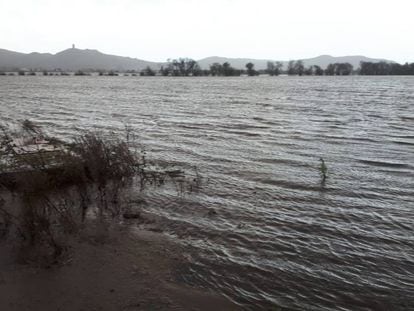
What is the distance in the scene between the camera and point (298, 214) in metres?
9.77

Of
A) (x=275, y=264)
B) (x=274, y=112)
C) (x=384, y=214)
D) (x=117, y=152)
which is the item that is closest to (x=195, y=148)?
(x=117, y=152)

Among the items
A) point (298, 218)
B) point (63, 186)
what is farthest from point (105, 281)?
point (298, 218)

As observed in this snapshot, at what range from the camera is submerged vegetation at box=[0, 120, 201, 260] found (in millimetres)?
7785

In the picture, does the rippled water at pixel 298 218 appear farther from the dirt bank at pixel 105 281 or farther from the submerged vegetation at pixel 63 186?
the submerged vegetation at pixel 63 186

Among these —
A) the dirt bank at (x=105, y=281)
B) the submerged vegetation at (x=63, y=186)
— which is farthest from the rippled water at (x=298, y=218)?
the submerged vegetation at (x=63, y=186)

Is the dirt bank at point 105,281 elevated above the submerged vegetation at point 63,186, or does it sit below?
below

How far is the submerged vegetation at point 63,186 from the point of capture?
7.79 meters

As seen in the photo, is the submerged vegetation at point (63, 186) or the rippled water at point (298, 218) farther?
the submerged vegetation at point (63, 186)

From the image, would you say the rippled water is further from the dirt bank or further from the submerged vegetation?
the submerged vegetation

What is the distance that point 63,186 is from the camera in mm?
10656

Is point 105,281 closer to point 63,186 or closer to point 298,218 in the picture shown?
point 63,186

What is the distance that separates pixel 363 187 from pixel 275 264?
19.0 ft

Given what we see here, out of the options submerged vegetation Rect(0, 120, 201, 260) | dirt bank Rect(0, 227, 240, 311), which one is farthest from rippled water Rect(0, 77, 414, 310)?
submerged vegetation Rect(0, 120, 201, 260)

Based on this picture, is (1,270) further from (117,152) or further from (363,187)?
(363,187)
